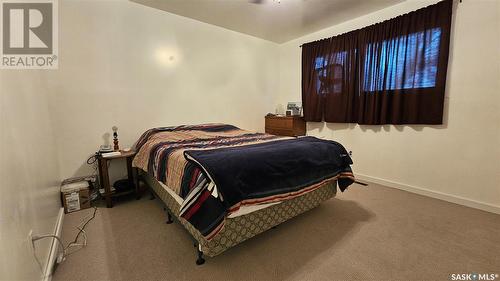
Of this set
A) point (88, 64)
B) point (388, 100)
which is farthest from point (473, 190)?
point (88, 64)

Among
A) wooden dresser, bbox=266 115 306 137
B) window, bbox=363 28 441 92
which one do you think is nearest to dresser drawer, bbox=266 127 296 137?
wooden dresser, bbox=266 115 306 137

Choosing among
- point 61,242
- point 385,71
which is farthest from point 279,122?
point 61,242

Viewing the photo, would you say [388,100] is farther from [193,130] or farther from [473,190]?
[193,130]

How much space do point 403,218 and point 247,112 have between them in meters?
2.98

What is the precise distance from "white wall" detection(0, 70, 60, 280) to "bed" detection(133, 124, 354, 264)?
0.76m

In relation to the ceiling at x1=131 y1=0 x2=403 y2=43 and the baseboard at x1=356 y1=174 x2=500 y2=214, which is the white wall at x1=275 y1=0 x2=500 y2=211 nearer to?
the baseboard at x1=356 y1=174 x2=500 y2=214

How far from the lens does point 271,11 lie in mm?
3064

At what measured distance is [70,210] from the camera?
2.29 metres

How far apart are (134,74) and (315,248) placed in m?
3.02

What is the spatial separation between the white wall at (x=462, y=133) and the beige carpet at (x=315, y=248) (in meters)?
0.35

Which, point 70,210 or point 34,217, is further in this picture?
point 70,210

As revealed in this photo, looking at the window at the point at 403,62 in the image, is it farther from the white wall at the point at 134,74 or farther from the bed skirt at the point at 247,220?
the white wall at the point at 134,74

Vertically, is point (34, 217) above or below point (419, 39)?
below

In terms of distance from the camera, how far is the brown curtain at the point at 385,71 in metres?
2.50
